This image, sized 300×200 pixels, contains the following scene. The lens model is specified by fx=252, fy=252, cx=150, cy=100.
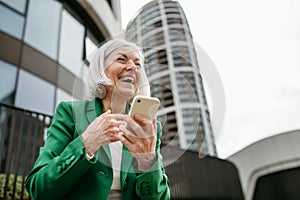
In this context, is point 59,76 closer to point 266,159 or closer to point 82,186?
point 82,186

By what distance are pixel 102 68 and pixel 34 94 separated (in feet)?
8.89

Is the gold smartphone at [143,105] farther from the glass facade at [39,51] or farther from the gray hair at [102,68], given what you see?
the glass facade at [39,51]

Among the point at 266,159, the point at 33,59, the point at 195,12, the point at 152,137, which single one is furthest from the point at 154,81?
the point at 266,159

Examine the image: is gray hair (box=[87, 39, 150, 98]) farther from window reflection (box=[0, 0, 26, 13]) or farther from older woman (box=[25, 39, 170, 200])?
window reflection (box=[0, 0, 26, 13])

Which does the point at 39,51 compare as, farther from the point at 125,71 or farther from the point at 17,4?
the point at 125,71

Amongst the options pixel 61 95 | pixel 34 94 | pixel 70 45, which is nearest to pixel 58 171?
pixel 34 94

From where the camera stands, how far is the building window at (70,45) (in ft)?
11.2

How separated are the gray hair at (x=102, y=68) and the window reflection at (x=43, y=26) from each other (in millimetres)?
2950

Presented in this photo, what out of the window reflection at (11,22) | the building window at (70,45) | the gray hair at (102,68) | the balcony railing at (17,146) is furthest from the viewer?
the building window at (70,45)

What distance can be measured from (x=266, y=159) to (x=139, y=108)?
4907 mm

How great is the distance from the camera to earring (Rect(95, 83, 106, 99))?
482 mm

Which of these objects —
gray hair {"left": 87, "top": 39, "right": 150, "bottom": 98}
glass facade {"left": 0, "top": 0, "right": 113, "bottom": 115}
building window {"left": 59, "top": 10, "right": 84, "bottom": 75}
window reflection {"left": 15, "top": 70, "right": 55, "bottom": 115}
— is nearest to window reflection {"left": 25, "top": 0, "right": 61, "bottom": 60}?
glass facade {"left": 0, "top": 0, "right": 113, "bottom": 115}

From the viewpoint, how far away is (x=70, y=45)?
349cm

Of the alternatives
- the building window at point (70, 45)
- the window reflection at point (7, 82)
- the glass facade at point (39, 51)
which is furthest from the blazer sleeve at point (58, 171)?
the building window at point (70, 45)
